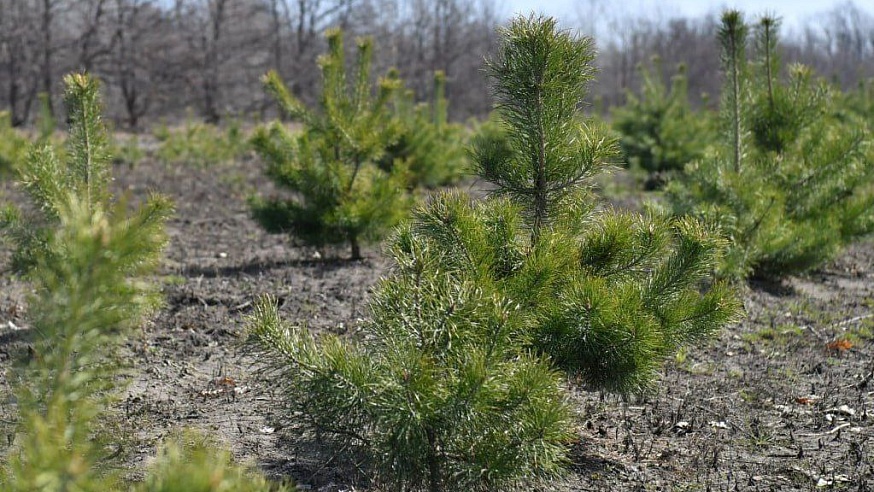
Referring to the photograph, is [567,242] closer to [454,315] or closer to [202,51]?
[454,315]

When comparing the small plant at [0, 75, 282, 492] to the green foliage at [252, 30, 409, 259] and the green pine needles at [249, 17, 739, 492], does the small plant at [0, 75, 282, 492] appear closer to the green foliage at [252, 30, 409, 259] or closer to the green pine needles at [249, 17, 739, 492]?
the green pine needles at [249, 17, 739, 492]

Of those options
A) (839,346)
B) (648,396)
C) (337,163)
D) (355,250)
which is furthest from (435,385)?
(355,250)

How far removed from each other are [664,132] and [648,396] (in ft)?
33.3

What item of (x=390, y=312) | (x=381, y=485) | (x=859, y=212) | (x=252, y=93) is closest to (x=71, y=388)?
(x=390, y=312)

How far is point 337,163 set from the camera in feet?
23.5

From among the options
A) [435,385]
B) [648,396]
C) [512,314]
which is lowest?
[648,396]

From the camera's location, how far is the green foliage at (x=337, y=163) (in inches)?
272

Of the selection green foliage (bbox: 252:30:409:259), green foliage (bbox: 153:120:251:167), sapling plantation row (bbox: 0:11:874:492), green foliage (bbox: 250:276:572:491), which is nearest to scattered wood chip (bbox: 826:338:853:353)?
sapling plantation row (bbox: 0:11:874:492)

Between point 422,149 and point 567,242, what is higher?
point 422,149

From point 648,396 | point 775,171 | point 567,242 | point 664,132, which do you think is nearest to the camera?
point 567,242

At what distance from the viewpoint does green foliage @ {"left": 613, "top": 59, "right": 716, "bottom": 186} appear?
13.5 metres

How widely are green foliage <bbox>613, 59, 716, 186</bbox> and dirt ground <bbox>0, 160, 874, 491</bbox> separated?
6.15 metres

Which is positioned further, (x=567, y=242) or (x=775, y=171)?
(x=775, y=171)

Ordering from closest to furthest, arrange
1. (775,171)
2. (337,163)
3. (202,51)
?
(775,171) < (337,163) < (202,51)
